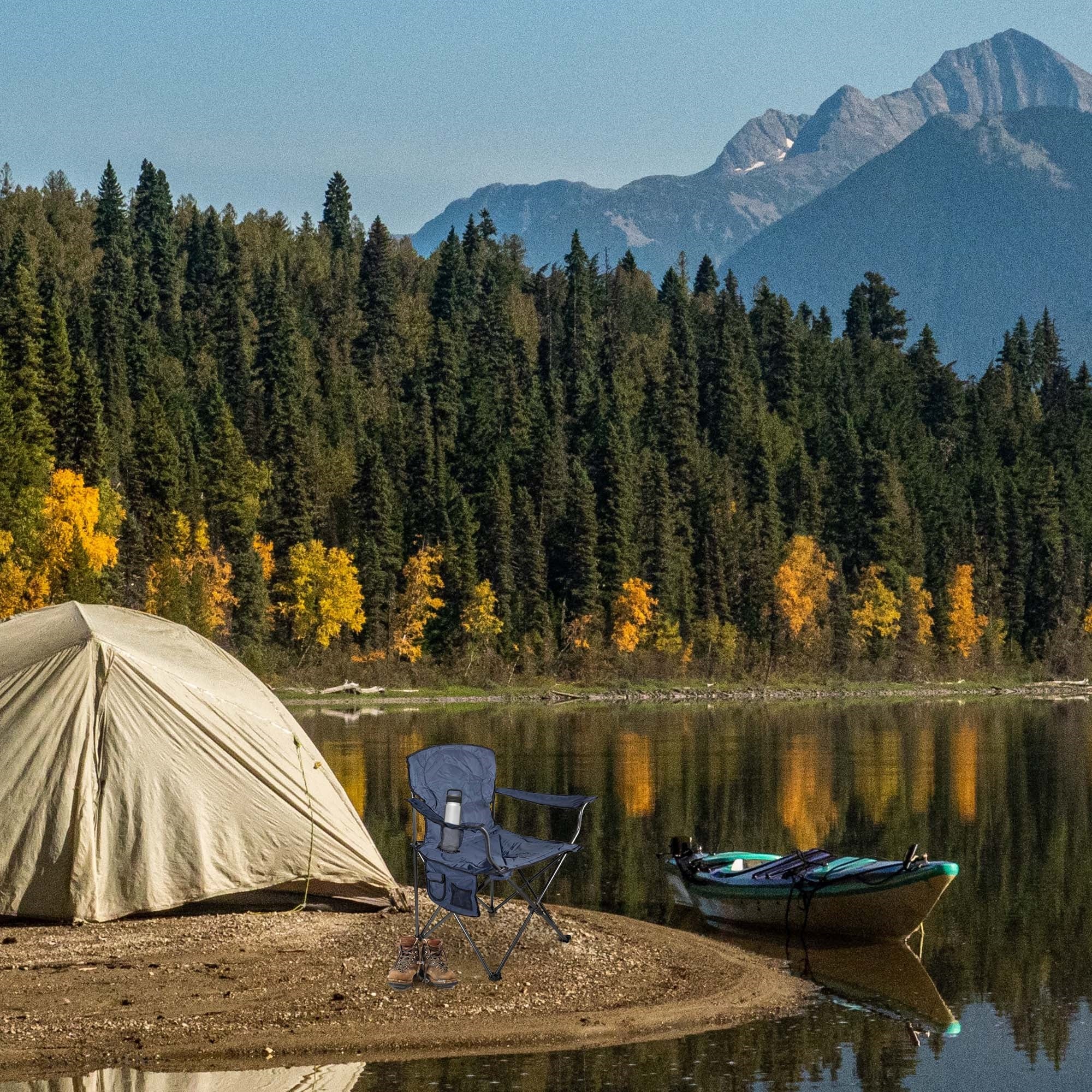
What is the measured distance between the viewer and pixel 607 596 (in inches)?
4422

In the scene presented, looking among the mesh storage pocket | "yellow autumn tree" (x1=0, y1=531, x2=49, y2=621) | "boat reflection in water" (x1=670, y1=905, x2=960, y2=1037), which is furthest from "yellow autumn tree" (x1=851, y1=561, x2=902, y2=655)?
the mesh storage pocket

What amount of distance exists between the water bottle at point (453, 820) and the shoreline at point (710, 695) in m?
64.7

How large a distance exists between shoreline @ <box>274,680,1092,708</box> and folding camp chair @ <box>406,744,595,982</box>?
64.2 metres

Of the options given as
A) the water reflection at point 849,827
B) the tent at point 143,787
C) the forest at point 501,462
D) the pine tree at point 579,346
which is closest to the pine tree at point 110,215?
the forest at point 501,462

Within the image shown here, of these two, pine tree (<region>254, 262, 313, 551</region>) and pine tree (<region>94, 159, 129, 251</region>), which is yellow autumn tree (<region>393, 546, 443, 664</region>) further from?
pine tree (<region>94, 159, 129, 251</region>)

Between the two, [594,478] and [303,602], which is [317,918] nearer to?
[303,602]

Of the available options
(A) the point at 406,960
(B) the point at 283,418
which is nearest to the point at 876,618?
(B) the point at 283,418

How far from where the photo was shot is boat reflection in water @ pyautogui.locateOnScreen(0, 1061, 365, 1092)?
12219 millimetres

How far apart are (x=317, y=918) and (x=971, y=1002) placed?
6.54 meters

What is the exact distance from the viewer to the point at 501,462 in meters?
120

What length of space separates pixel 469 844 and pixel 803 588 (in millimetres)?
108661

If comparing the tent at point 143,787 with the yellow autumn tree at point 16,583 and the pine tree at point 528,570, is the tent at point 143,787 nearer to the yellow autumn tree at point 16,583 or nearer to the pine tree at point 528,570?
the yellow autumn tree at point 16,583

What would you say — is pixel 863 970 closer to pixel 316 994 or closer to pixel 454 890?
pixel 454 890

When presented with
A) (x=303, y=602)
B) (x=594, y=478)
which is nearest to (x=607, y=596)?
(x=594, y=478)
